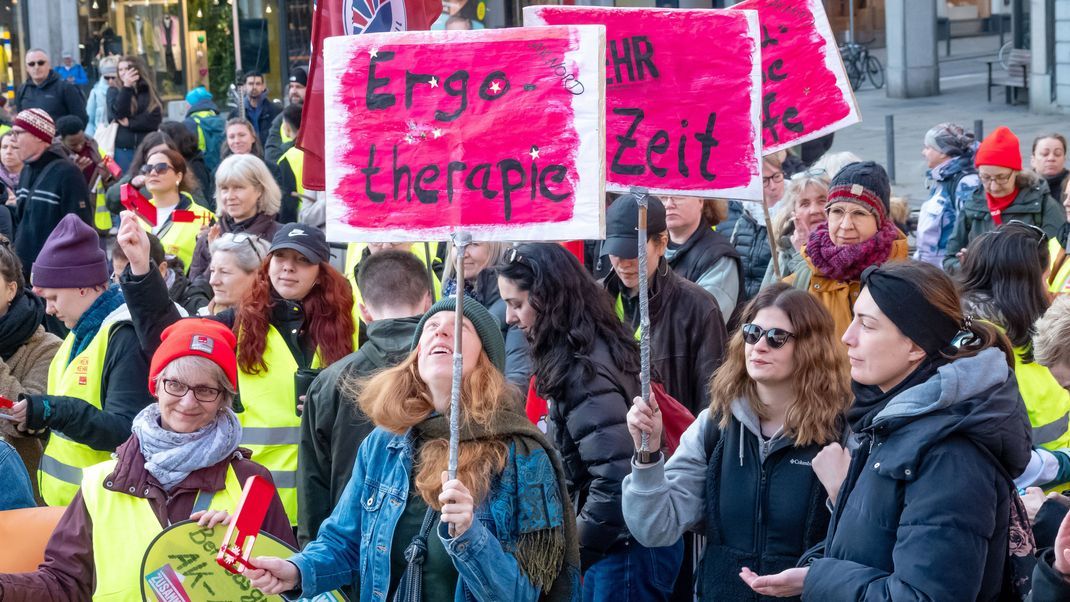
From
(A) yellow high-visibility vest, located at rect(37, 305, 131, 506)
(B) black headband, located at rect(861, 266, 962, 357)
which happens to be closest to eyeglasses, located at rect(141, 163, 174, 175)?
(A) yellow high-visibility vest, located at rect(37, 305, 131, 506)

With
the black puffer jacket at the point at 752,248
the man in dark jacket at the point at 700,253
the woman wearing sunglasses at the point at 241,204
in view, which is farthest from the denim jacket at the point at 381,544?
the woman wearing sunglasses at the point at 241,204

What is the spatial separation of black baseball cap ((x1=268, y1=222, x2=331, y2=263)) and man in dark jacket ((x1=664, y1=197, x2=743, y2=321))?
1.67 m

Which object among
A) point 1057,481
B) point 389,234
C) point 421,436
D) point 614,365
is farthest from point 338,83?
point 1057,481

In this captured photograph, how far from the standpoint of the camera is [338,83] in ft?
12.2

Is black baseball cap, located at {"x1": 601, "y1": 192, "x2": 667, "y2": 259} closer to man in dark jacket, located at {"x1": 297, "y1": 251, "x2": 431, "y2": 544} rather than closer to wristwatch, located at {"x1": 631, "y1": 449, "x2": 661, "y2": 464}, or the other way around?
man in dark jacket, located at {"x1": 297, "y1": 251, "x2": 431, "y2": 544}

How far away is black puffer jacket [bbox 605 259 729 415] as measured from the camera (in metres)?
5.12

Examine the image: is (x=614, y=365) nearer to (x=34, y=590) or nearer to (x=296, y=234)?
(x=296, y=234)

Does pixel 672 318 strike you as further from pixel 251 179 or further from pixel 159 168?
pixel 159 168

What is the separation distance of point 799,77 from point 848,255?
29.7 inches

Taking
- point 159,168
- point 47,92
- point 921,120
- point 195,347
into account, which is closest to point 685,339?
point 195,347

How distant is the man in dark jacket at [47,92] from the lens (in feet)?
48.6

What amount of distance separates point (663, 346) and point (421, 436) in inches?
69.1

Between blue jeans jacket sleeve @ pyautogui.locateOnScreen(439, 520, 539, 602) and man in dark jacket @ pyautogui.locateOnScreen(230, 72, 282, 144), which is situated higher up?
man in dark jacket @ pyautogui.locateOnScreen(230, 72, 282, 144)

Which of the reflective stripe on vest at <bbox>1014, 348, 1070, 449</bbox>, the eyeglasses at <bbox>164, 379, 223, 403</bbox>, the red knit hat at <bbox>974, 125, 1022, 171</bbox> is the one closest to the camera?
the eyeglasses at <bbox>164, 379, 223, 403</bbox>
